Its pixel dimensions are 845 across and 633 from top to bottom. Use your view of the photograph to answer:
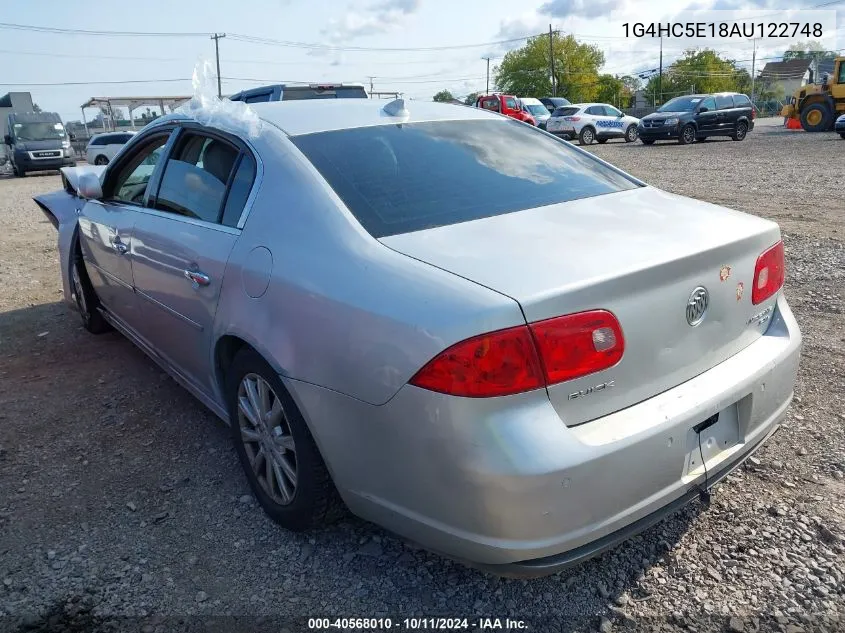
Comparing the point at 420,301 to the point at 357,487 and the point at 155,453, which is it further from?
the point at 155,453

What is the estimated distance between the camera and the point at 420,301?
1.94 m

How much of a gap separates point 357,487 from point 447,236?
2.76 ft

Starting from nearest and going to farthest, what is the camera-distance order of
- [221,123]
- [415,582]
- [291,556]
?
[415,582]
[291,556]
[221,123]

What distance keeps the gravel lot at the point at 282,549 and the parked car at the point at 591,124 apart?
24237 millimetres

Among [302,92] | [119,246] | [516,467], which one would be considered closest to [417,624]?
[516,467]

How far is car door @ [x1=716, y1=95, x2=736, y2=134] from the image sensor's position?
960 inches

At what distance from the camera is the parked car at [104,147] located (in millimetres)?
23734

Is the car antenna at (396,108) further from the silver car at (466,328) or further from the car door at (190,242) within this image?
the car door at (190,242)

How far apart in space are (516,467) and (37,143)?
2970cm

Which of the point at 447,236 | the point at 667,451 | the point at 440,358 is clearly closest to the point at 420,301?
the point at 440,358

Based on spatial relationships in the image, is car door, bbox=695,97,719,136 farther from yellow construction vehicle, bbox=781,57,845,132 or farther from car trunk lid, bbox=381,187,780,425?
car trunk lid, bbox=381,187,780,425

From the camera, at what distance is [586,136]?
27.3 meters

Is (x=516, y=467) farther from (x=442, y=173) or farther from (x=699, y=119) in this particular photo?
(x=699, y=119)

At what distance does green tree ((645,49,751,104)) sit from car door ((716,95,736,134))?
5902 cm
